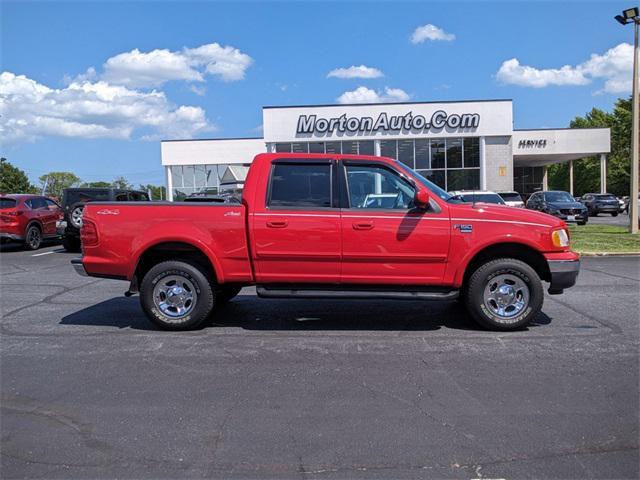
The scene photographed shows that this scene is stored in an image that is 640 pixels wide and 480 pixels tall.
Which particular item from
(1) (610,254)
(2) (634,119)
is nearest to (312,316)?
(1) (610,254)

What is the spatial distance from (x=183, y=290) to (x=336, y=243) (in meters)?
1.90

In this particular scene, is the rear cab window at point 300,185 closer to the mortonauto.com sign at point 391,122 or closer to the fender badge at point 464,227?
the fender badge at point 464,227

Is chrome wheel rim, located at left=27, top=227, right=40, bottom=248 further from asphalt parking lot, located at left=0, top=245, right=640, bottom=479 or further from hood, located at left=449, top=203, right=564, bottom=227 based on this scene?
hood, located at left=449, top=203, right=564, bottom=227

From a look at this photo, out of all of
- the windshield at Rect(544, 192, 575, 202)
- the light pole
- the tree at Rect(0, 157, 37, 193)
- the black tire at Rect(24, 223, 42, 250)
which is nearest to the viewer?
the black tire at Rect(24, 223, 42, 250)

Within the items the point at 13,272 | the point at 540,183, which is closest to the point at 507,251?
the point at 13,272

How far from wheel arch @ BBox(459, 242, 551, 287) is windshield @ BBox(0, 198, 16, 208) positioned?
14.1 meters

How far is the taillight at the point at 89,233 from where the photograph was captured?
6344 millimetres

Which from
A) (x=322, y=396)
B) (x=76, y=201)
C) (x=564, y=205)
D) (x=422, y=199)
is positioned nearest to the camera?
(x=322, y=396)

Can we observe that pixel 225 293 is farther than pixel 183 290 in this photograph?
Yes

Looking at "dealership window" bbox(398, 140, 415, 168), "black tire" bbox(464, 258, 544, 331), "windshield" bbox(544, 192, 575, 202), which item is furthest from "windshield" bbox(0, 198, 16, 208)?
"dealership window" bbox(398, 140, 415, 168)

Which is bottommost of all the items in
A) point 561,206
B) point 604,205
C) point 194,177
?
point 604,205

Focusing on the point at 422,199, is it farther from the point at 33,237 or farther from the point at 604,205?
the point at 604,205

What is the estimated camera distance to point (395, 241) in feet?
19.7

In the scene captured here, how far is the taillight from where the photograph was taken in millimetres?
6344
